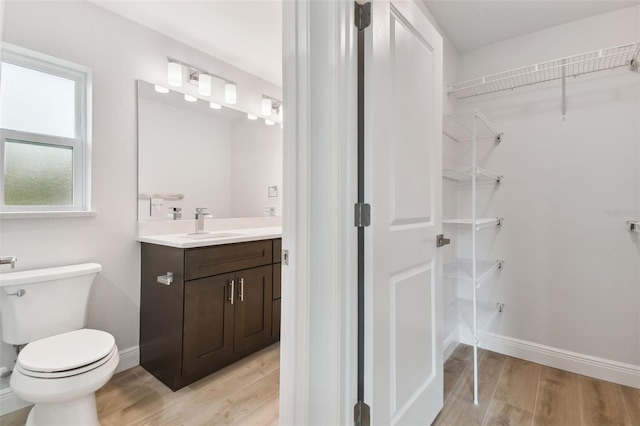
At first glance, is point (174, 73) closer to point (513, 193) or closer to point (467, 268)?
point (467, 268)

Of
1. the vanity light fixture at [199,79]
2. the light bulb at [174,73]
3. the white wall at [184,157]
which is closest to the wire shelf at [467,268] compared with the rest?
the white wall at [184,157]

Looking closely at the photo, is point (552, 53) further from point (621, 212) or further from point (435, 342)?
point (435, 342)

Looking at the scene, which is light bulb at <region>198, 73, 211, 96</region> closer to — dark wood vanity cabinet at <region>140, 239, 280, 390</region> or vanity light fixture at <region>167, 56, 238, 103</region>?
vanity light fixture at <region>167, 56, 238, 103</region>

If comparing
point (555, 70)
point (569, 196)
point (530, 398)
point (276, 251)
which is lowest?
point (530, 398)

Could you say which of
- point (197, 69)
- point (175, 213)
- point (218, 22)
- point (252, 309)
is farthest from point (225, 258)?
point (218, 22)

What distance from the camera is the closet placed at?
6.65ft

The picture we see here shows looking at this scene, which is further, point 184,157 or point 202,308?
point 184,157

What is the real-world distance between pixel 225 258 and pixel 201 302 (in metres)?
0.29

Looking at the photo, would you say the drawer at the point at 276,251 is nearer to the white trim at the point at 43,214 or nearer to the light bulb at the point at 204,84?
the white trim at the point at 43,214

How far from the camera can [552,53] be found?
2156 millimetres

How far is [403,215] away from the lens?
131 centimetres

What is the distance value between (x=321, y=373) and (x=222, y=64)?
8.05 feet

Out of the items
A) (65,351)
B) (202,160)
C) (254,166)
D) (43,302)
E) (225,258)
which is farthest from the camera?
(254,166)

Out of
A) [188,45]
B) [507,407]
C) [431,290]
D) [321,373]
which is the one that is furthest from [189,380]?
[188,45]
